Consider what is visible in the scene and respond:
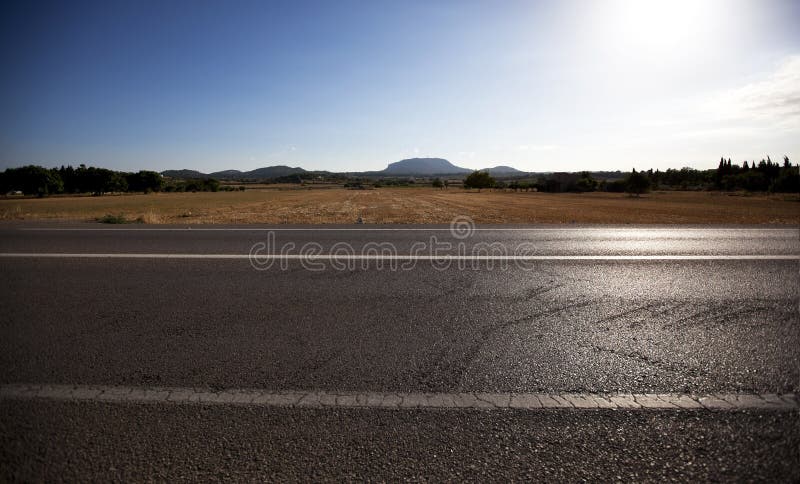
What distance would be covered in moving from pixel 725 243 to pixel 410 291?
783 cm

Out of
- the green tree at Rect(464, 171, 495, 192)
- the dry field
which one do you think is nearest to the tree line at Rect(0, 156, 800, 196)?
the green tree at Rect(464, 171, 495, 192)

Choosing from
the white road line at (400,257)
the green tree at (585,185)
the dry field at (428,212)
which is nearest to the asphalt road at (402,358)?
the white road line at (400,257)

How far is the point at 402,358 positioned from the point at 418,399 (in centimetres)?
58

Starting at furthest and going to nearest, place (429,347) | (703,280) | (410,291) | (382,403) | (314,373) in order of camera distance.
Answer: (703,280) < (410,291) < (429,347) < (314,373) < (382,403)

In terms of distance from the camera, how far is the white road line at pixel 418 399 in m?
2.30

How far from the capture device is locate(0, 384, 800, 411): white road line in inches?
90.4

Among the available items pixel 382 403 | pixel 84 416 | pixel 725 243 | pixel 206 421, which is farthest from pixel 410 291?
pixel 725 243

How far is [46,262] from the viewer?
20.9ft

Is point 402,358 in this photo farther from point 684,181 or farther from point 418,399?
point 684,181

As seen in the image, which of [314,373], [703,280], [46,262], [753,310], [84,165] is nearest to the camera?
[314,373]

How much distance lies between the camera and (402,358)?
2.93 meters

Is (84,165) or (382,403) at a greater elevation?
(84,165)

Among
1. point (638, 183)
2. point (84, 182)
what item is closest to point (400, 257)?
point (638, 183)

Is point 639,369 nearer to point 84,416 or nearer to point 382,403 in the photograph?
point 382,403
